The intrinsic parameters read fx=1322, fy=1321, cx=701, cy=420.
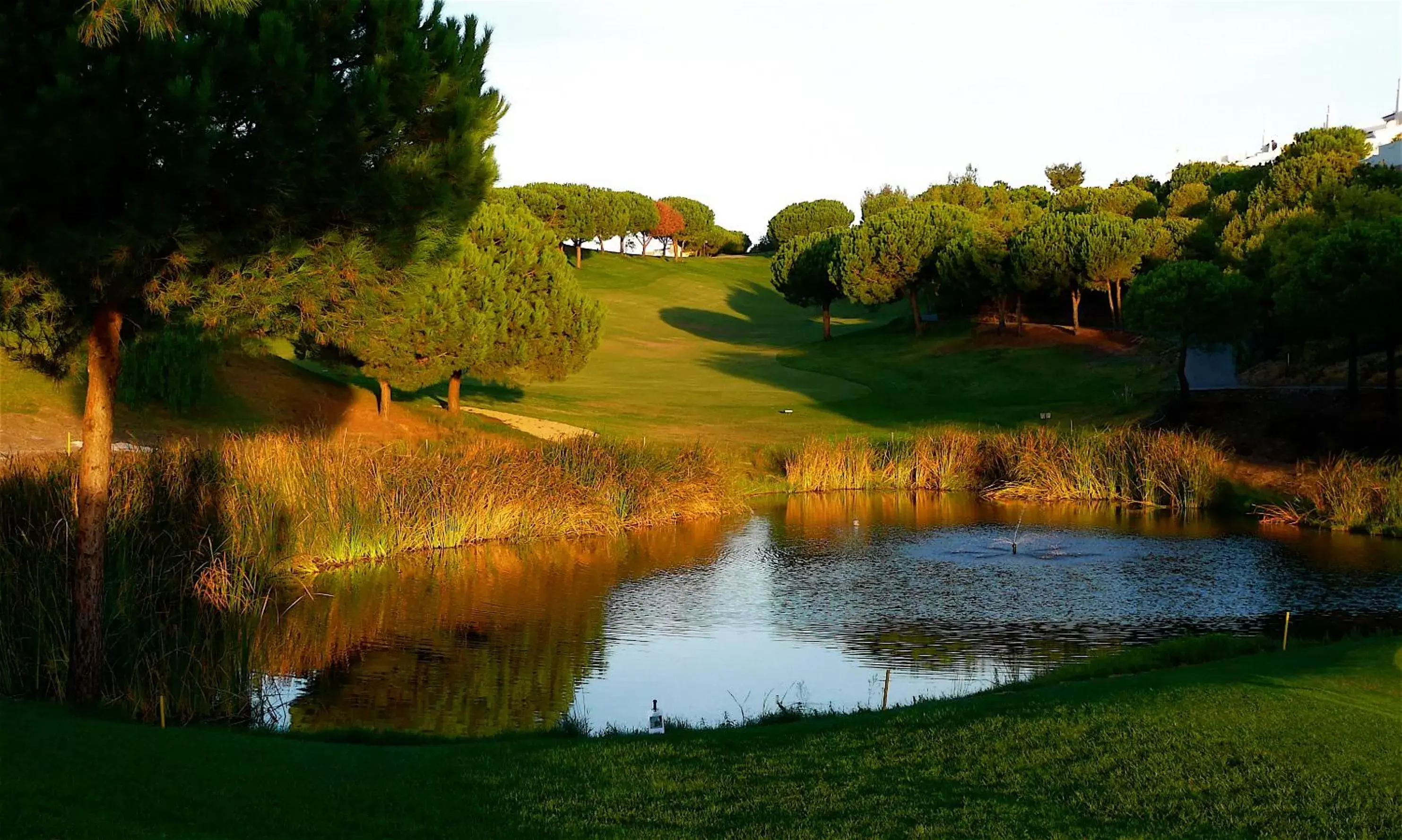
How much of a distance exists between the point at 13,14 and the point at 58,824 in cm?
723

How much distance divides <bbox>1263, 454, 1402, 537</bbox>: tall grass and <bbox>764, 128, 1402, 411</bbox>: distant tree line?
5940mm

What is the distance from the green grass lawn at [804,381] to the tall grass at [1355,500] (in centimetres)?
1403

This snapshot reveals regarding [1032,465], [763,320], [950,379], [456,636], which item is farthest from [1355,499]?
[763,320]

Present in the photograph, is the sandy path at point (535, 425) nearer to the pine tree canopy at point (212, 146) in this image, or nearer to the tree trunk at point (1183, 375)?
the tree trunk at point (1183, 375)

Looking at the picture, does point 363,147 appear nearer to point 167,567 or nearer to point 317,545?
point 167,567

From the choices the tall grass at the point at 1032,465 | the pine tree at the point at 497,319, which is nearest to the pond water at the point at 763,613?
the tall grass at the point at 1032,465

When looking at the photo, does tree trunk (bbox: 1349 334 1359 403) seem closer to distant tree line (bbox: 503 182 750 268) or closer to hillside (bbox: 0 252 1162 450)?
hillside (bbox: 0 252 1162 450)

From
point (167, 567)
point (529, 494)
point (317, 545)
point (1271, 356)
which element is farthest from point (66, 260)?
point (1271, 356)

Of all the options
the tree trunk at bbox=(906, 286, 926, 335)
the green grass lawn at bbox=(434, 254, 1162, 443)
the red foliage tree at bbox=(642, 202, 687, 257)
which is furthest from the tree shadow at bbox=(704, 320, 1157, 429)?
the red foliage tree at bbox=(642, 202, 687, 257)

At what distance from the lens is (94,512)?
13.1m

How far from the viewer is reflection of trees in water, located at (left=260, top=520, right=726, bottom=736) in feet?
49.3

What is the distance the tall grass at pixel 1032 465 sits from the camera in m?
33.5

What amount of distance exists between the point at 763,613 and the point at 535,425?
20.5 m

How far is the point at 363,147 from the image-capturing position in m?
12.8
